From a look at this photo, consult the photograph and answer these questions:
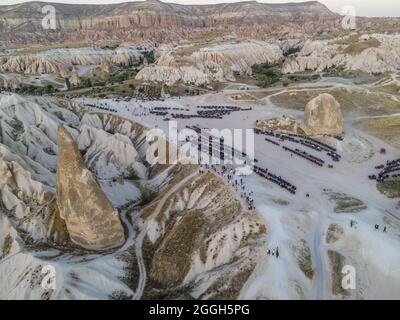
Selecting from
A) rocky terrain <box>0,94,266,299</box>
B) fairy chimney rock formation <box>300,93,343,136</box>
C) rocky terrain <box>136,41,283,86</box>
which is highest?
rocky terrain <box>136,41,283,86</box>

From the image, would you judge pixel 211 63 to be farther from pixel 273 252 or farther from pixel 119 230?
pixel 273 252

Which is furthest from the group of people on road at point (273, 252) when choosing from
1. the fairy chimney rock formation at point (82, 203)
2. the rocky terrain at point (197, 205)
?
the fairy chimney rock formation at point (82, 203)

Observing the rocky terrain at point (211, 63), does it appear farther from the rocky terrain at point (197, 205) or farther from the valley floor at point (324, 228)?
the valley floor at point (324, 228)

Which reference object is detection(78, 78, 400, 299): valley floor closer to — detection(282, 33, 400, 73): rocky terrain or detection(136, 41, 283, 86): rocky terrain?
detection(136, 41, 283, 86): rocky terrain

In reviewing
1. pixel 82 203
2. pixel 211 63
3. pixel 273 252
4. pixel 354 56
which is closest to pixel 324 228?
pixel 273 252

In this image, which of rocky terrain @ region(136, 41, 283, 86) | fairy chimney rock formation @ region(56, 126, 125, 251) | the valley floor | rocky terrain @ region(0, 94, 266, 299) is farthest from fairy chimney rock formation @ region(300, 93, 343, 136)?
rocky terrain @ region(136, 41, 283, 86)
